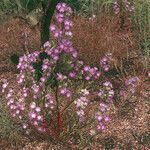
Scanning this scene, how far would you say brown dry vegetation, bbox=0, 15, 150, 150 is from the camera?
4.20 meters

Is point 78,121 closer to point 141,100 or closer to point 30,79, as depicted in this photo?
point 30,79

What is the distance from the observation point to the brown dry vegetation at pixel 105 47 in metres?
4.20

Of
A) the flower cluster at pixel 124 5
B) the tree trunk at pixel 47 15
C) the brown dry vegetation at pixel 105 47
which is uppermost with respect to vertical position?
the tree trunk at pixel 47 15

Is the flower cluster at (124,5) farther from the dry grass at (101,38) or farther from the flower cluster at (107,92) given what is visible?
the flower cluster at (107,92)

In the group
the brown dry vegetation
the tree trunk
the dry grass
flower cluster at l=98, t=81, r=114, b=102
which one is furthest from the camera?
the dry grass

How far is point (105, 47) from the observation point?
521 cm

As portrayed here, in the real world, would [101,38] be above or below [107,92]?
below

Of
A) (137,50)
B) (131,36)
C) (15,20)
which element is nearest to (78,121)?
(137,50)

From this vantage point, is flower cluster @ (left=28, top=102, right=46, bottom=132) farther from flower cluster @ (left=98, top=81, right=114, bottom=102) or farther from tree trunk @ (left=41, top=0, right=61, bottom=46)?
tree trunk @ (left=41, top=0, right=61, bottom=46)

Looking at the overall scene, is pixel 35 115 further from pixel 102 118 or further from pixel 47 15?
pixel 47 15

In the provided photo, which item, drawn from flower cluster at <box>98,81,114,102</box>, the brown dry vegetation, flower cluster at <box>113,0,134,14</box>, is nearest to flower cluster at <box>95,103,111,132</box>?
flower cluster at <box>98,81,114,102</box>

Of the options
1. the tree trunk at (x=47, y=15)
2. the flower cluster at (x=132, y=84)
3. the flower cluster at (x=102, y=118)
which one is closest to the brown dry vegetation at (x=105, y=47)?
the flower cluster at (x=132, y=84)

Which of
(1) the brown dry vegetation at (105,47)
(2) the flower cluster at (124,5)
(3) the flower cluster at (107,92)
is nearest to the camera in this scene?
(3) the flower cluster at (107,92)

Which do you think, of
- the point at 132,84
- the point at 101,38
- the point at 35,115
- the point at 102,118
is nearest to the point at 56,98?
the point at 35,115
